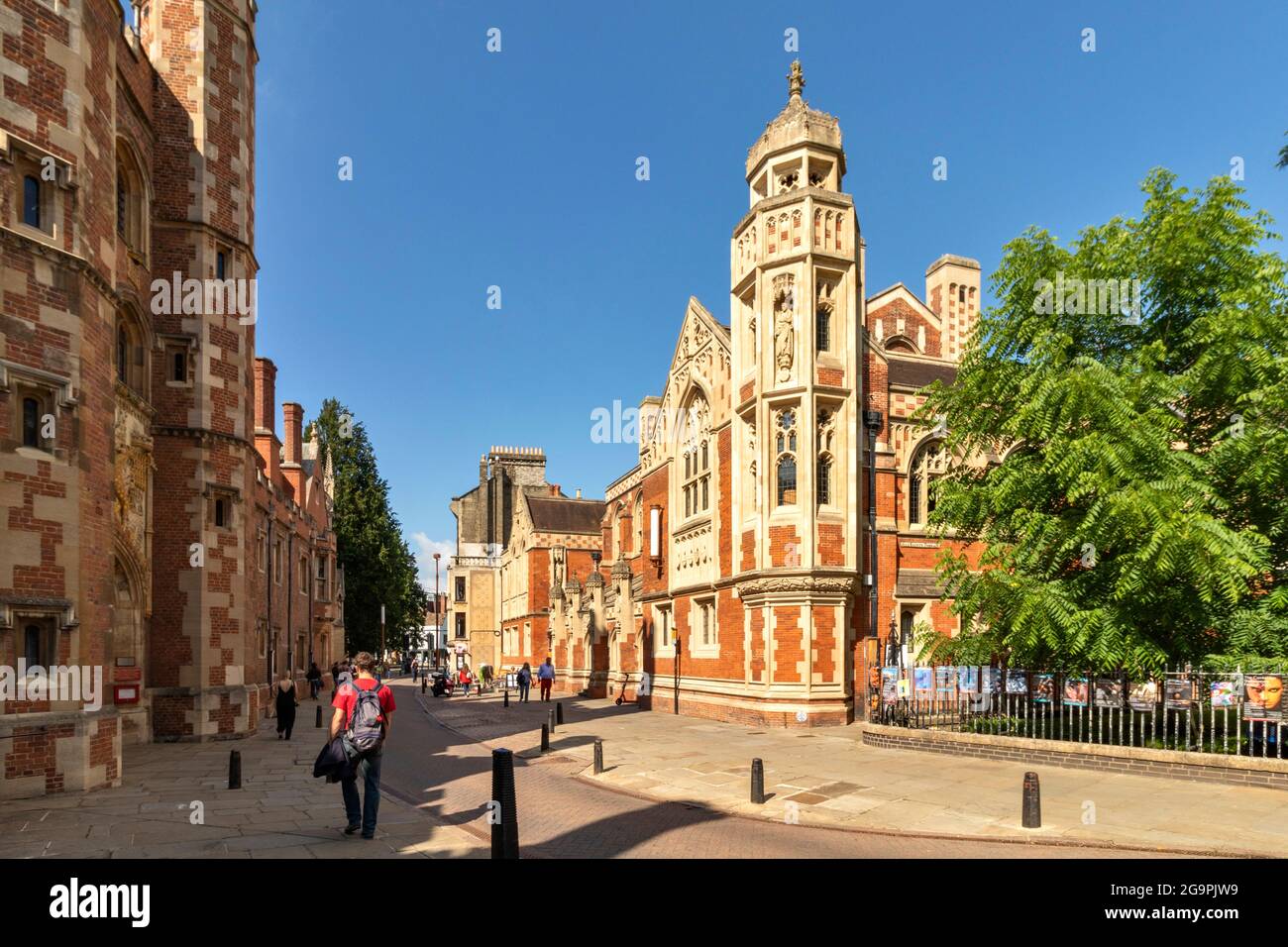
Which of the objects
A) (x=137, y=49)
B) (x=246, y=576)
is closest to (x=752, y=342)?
(x=246, y=576)

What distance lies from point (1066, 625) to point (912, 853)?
24.0ft

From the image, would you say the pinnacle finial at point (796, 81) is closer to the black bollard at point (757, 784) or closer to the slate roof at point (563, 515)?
the black bollard at point (757, 784)

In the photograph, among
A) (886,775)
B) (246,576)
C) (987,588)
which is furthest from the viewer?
(246,576)

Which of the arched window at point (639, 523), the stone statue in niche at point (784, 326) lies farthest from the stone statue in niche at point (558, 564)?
the stone statue in niche at point (784, 326)

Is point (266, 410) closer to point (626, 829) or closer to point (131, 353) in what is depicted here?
point (131, 353)

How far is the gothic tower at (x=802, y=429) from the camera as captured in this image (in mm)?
22641

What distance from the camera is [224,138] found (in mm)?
23359

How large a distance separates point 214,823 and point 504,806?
4.96 metres

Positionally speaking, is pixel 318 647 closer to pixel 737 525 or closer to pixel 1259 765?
pixel 737 525

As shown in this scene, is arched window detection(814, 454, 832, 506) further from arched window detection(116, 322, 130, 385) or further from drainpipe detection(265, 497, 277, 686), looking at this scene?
drainpipe detection(265, 497, 277, 686)

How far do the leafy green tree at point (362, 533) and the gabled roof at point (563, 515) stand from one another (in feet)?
32.8

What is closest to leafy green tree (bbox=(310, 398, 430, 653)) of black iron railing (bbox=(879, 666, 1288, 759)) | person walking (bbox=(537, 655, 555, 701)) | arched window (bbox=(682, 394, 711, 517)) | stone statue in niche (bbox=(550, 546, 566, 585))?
stone statue in niche (bbox=(550, 546, 566, 585))

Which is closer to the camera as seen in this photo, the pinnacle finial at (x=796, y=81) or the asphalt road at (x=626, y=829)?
the asphalt road at (x=626, y=829)

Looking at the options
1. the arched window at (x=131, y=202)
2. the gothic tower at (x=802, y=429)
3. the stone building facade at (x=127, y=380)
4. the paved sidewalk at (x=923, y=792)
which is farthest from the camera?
the gothic tower at (x=802, y=429)
